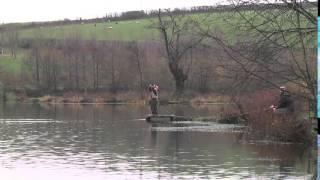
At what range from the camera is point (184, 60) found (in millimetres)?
78250

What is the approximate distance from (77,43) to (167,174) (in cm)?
7765

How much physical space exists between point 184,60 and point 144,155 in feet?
197

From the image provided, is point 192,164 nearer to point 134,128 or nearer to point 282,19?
point 282,19

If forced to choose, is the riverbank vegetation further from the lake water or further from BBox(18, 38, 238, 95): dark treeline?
the lake water

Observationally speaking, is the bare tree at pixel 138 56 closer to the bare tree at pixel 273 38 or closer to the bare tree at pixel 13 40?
the bare tree at pixel 13 40

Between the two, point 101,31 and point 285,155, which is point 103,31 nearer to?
point 101,31

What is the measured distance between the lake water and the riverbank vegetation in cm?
154

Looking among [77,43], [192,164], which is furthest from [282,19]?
[77,43]

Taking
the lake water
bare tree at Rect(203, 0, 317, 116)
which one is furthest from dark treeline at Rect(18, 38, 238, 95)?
bare tree at Rect(203, 0, 317, 116)

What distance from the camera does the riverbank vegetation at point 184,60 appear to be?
10328 mm

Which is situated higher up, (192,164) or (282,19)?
(282,19)

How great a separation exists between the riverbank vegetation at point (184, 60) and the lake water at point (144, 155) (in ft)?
5.04

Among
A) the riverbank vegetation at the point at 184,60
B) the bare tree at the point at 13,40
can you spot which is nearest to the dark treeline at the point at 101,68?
the riverbank vegetation at the point at 184,60

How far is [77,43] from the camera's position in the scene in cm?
9100
